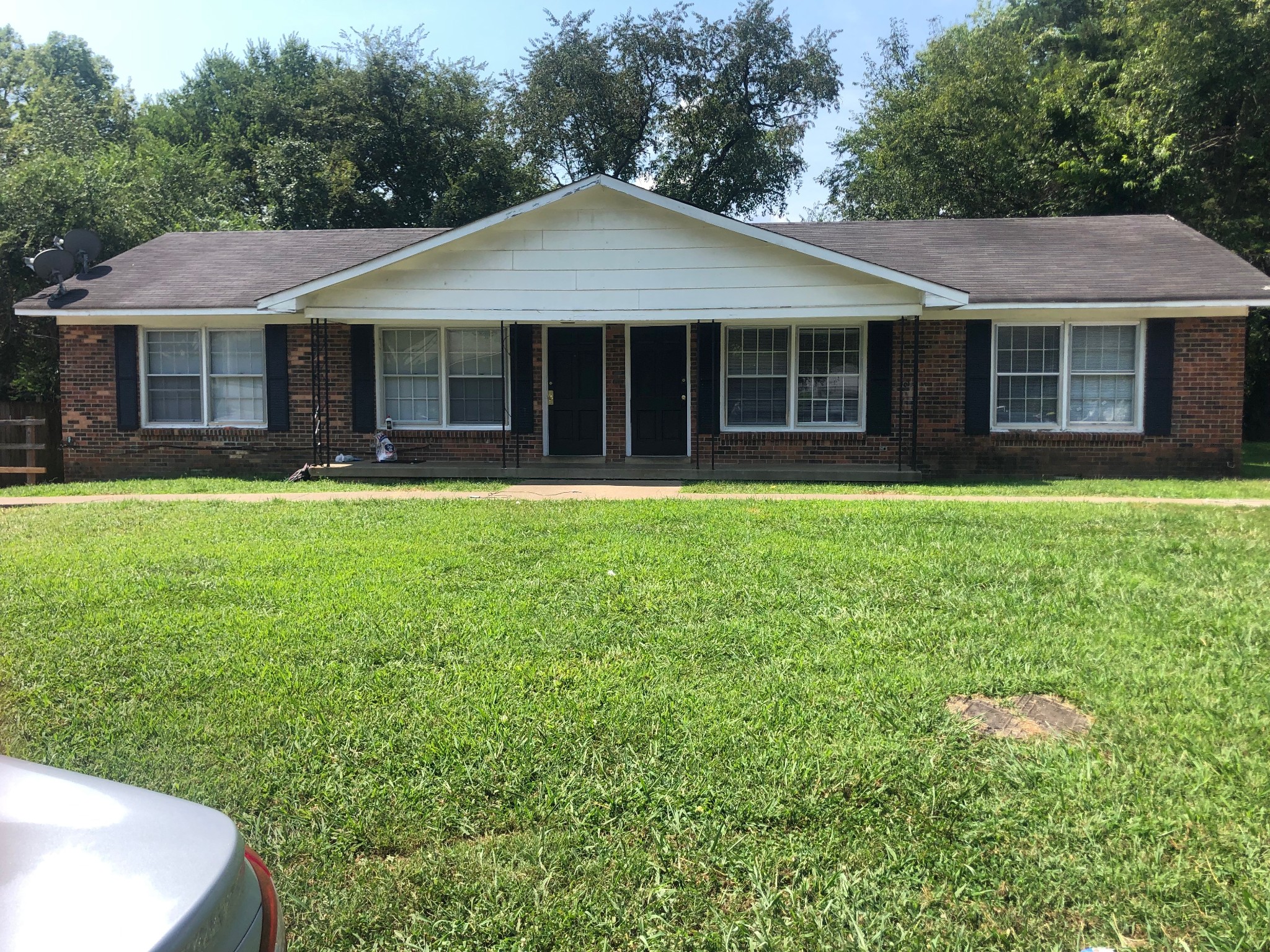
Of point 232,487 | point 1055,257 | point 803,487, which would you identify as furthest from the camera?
point 1055,257

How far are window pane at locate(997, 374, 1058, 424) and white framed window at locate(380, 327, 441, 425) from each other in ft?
29.3

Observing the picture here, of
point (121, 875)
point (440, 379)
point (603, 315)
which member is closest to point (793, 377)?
point (603, 315)

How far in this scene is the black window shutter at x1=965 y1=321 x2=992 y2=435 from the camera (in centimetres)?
1400

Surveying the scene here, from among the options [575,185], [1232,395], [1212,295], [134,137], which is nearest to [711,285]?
[575,185]

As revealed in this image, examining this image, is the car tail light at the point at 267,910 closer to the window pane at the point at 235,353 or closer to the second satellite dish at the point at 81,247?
the window pane at the point at 235,353

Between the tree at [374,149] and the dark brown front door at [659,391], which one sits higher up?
the tree at [374,149]

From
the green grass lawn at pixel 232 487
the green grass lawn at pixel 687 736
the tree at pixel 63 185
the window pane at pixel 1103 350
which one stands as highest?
the tree at pixel 63 185

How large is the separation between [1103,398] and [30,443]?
55.8 feet

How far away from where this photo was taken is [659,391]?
15.0 metres

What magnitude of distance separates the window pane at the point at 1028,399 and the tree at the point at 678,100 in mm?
20786

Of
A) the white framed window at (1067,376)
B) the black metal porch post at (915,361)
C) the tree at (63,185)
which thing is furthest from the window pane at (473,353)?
the tree at (63,185)

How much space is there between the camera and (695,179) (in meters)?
33.7

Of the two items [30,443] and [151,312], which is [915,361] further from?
[30,443]

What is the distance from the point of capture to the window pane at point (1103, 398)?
553 inches
